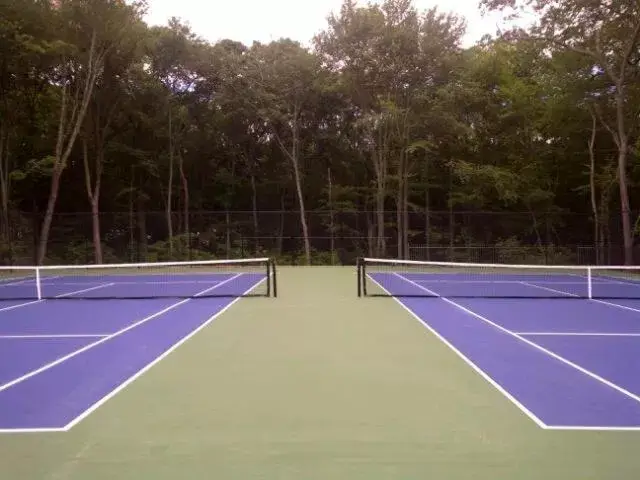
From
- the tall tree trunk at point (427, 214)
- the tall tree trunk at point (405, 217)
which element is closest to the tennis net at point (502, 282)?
the tall tree trunk at point (405, 217)

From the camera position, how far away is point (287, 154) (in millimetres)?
32188

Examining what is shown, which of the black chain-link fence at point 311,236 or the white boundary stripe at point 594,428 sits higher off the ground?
the black chain-link fence at point 311,236

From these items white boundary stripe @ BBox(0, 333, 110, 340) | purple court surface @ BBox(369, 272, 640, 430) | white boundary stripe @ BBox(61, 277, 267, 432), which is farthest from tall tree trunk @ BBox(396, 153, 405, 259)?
white boundary stripe @ BBox(0, 333, 110, 340)

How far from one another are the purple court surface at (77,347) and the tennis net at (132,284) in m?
0.85

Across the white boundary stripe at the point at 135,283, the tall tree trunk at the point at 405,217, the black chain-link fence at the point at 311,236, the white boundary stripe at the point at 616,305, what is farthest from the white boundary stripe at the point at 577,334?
the tall tree trunk at the point at 405,217

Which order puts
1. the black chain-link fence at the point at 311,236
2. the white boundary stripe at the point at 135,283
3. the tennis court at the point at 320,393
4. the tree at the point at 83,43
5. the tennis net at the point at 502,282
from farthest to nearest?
the black chain-link fence at the point at 311,236 < the tree at the point at 83,43 < the white boundary stripe at the point at 135,283 < the tennis net at the point at 502,282 < the tennis court at the point at 320,393

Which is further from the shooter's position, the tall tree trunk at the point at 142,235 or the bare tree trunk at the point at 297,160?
the tall tree trunk at the point at 142,235

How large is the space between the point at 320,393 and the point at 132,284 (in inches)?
551

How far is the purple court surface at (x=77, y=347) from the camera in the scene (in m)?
5.29

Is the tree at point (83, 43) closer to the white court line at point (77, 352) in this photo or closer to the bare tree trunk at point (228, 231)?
the bare tree trunk at point (228, 231)

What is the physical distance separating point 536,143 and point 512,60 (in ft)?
16.0

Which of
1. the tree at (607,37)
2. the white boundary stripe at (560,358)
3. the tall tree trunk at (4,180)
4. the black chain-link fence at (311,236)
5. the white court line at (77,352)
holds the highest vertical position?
the tree at (607,37)

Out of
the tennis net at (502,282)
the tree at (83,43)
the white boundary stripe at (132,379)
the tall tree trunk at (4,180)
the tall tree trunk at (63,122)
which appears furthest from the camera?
the tall tree trunk at (4,180)

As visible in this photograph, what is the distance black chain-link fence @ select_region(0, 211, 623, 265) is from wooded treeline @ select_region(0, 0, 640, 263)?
11 cm
